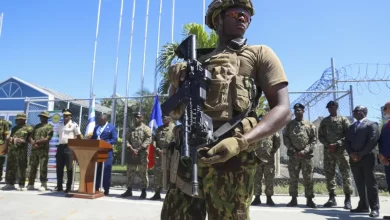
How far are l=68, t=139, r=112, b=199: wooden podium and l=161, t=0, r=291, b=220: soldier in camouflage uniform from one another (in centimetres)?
Result: 483

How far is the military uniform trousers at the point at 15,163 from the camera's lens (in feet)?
23.3

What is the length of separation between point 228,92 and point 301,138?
500cm

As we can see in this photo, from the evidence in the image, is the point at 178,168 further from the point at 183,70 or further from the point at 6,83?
the point at 6,83

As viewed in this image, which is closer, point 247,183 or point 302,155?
point 247,183

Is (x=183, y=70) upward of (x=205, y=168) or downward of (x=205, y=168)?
upward

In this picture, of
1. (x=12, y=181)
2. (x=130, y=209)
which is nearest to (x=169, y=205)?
(x=130, y=209)

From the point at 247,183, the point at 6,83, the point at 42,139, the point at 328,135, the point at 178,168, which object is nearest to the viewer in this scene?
the point at 247,183

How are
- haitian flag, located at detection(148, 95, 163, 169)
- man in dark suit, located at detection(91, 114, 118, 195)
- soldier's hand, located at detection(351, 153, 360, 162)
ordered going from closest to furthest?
soldier's hand, located at detection(351, 153, 360, 162)
man in dark suit, located at detection(91, 114, 118, 195)
haitian flag, located at detection(148, 95, 163, 169)

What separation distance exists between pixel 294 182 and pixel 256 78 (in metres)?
4.99

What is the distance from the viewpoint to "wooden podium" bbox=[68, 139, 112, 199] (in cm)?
602

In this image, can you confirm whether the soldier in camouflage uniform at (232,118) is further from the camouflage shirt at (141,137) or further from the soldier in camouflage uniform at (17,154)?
the soldier in camouflage uniform at (17,154)

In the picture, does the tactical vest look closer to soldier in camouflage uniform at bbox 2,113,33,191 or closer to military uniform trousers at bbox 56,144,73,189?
military uniform trousers at bbox 56,144,73,189

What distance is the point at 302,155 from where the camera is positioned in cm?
601

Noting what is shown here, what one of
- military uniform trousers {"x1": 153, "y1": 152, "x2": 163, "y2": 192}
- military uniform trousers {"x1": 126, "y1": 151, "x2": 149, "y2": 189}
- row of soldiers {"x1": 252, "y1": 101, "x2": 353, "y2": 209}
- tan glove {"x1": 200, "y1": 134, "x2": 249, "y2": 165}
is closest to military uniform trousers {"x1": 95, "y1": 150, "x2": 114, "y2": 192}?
military uniform trousers {"x1": 126, "y1": 151, "x2": 149, "y2": 189}
